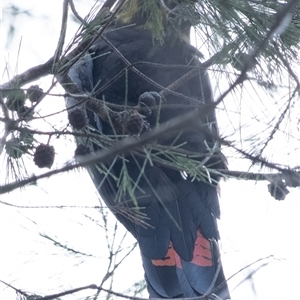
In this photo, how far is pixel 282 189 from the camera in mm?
1406

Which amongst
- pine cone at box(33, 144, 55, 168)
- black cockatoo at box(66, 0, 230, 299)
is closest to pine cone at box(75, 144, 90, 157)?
pine cone at box(33, 144, 55, 168)

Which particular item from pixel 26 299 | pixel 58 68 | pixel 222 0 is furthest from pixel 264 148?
pixel 26 299

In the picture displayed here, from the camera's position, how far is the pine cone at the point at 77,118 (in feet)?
4.03

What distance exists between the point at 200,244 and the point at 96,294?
849 millimetres

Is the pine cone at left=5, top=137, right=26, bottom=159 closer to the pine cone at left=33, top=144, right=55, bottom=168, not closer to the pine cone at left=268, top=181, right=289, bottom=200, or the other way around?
the pine cone at left=33, top=144, right=55, bottom=168

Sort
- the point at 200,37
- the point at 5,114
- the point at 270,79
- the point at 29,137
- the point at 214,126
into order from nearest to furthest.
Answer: the point at 5,114 → the point at 29,137 → the point at 270,79 → the point at 200,37 → the point at 214,126

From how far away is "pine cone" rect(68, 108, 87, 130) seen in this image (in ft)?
4.03

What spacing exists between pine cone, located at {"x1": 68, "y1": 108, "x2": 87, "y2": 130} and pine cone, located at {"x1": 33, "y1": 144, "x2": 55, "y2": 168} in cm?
8

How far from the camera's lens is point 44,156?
1.17m

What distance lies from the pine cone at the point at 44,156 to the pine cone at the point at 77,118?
0.27 feet

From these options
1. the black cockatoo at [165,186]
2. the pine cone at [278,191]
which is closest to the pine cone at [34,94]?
the pine cone at [278,191]

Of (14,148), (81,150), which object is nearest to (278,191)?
(81,150)

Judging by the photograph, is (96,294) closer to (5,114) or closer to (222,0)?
(5,114)

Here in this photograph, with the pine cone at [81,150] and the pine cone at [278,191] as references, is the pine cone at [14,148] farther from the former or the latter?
the pine cone at [278,191]
